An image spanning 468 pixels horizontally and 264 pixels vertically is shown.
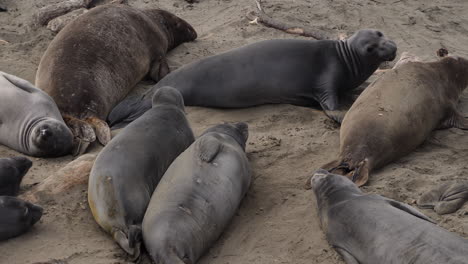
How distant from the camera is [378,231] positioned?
4.00 meters

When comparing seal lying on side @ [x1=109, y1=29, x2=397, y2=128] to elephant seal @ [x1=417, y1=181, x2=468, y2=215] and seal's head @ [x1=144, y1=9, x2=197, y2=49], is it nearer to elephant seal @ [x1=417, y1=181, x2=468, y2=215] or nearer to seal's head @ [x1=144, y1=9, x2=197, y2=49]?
seal's head @ [x1=144, y1=9, x2=197, y2=49]

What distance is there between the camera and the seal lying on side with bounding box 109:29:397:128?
6984 mm

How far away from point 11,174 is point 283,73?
3.09 metres

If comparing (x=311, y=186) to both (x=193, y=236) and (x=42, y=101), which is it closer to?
(x=193, y=236)

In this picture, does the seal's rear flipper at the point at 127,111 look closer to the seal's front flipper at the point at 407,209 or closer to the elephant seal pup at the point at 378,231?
the elephant seal pup at the point at 378,231

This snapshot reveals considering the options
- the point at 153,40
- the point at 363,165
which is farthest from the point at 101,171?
the point at 153,40

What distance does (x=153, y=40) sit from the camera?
8.05m

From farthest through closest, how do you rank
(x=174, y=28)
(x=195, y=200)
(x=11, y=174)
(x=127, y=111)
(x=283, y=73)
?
(x=174, y=28) → (x=283, y=73) → (x=127, y=111) → (x=11, y=174) → (x=195, y=200)

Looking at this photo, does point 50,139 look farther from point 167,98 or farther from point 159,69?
point 159,69

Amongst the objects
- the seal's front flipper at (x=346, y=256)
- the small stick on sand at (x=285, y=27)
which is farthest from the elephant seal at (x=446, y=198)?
the small stick on sand at (x=285, y=27)

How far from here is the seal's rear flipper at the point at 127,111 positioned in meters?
6.73

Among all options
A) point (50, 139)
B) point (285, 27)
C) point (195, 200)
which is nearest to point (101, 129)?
point (50, 139)

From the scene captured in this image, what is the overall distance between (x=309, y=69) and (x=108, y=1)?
382 centimetres

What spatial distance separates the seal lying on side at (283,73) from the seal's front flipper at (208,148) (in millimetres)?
2113
